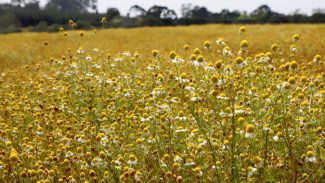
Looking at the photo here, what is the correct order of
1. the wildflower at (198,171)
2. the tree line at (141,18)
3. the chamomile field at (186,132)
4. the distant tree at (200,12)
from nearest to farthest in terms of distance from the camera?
the wildflower at (198,171) < the chamomile field at (186,132) < the tree line at (141,18) < the distant tree at (200,12)

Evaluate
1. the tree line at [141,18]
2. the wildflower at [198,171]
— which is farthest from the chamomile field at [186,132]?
the tree line at [141,18]

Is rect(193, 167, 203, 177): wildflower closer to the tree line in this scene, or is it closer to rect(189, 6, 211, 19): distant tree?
the tree line

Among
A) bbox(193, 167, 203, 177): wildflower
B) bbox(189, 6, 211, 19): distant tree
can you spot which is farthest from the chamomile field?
bbox(189, 6, 211, 19): distant tree

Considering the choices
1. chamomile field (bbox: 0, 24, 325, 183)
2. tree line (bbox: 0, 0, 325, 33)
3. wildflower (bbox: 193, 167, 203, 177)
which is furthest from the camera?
tree line (bbox: 0, 0, 325, 33)

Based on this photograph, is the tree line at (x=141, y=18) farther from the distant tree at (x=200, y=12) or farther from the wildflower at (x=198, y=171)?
the wildflower at (x=198, y=171)

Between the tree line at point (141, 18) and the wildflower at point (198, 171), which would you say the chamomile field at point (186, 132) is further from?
the tree line at point (141, 18)

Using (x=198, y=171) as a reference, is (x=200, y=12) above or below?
below

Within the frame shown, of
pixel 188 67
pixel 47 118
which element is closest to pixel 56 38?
pixel 188 67

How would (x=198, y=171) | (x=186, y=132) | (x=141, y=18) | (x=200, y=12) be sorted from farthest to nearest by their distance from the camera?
(x=200, y=12) → (x=141, y=18) → (x=186, y=132) → (x=198, y=171)

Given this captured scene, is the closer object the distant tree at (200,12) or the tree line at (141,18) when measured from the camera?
the tree line at (141,18)

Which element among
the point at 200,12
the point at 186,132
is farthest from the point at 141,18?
the point at 186,132

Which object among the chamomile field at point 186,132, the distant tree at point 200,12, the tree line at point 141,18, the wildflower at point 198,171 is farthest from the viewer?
the distant tree at point 200,12

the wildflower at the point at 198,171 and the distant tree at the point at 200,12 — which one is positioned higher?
the wildflower at the point at 198,171

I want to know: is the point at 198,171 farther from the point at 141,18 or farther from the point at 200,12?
the point at 200,12
